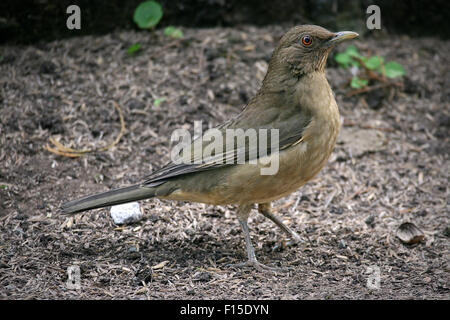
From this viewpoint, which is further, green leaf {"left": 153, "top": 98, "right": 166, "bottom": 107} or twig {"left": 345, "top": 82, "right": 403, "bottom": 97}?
twig {"left": 345, "top": 82, "right": 403, "bottom": 97}

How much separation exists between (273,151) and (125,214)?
1581mm

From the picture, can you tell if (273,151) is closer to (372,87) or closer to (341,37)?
(341,37)

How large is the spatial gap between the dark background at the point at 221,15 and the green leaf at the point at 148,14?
0.62 feet

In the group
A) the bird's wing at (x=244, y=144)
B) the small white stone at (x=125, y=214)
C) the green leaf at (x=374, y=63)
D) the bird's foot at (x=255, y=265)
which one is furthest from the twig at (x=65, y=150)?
the green leaf at (x=374, y=63)

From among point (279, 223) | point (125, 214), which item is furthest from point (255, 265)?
point (125, 214)

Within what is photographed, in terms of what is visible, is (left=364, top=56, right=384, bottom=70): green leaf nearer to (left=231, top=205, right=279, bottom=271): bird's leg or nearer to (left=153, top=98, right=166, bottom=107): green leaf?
(left=153, top=98, right=166, bottom=107): green leaf

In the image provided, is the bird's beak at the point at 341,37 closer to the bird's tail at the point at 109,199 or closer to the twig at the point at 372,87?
the bird's tail at the point at 109,199

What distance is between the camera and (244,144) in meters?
4.98

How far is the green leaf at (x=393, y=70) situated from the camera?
724cm

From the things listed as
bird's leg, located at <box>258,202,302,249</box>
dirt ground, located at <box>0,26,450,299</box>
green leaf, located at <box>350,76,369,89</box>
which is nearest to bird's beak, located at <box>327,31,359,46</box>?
bird's leg, located at <box>258,202,302,249</box>

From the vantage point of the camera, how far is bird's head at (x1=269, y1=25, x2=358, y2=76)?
501 centimetres

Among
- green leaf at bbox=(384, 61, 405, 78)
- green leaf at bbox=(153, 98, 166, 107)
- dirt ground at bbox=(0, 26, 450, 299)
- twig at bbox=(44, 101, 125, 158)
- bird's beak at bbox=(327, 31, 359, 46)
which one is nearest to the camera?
dirt ground at bbox=(0, 26, 450, 299)

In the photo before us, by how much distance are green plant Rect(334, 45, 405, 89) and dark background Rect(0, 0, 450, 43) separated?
760 millimetres
